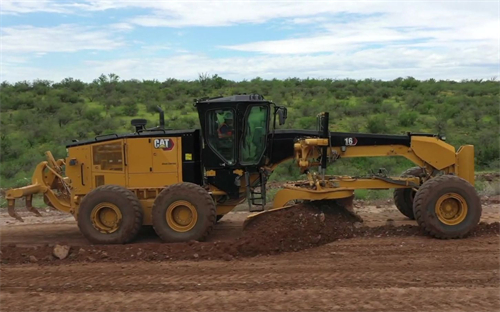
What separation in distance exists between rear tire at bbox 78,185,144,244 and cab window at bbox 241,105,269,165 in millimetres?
1947

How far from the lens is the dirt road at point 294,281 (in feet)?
19.7

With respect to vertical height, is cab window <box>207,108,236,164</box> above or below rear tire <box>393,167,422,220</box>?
above

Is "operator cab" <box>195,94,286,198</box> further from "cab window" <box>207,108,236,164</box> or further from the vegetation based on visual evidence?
the vegetation

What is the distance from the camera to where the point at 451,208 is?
8.68m

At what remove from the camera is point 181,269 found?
747cm

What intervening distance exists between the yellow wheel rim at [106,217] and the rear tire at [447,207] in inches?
184

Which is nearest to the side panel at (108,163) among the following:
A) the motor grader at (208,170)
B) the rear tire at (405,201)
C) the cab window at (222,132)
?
Result: the motor grader at (208,170)

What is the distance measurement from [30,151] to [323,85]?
2508 cm

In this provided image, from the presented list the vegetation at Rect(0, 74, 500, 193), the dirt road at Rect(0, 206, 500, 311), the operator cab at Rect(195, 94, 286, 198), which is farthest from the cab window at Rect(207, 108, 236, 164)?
the vegetation at Rect(0, 74, 500, 193)

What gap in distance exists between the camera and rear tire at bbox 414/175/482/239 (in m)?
8.55

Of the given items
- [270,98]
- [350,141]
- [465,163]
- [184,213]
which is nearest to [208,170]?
[184,213]

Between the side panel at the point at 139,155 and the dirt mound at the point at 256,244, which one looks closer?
the dirt mound at the point at 256,244

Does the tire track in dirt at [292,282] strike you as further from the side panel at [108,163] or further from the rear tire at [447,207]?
the side panel at [108,163]

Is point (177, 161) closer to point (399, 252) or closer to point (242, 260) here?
point (242, 260)
